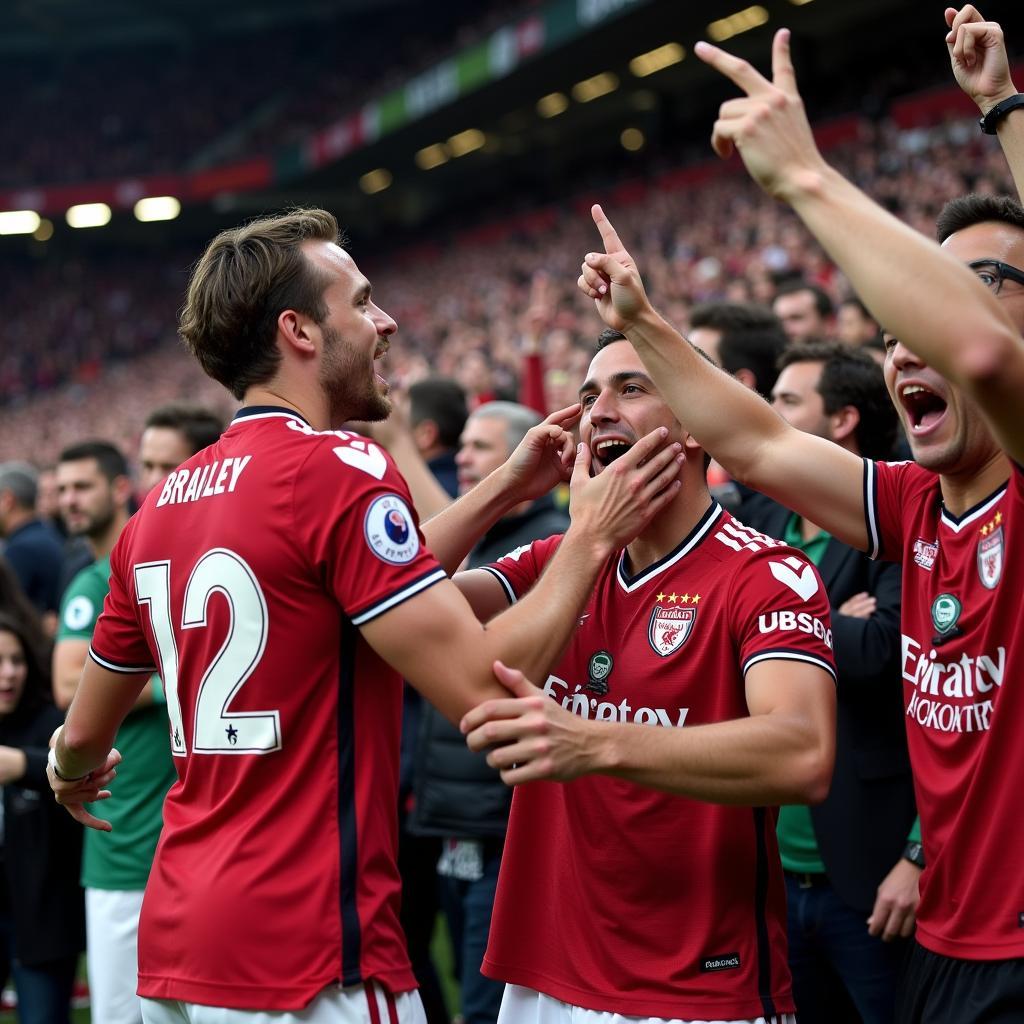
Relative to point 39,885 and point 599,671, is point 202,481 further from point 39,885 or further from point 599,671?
point 39,885

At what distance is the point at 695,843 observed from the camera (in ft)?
8.62

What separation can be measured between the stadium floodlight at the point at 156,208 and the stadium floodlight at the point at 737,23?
19254 millimetres

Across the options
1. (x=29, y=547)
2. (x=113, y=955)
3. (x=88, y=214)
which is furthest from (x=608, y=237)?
(x=88, y=214)

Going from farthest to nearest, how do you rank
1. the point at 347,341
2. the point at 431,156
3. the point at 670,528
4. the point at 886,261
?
the point at 431,156 < the point at 670,528 < the point at 347,341 < the point at 886,261

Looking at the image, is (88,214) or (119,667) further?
(88,214)

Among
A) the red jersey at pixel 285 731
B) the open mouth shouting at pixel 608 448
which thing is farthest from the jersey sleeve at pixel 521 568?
the red jersey at pixel 285 731

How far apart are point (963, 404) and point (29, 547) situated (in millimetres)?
6472

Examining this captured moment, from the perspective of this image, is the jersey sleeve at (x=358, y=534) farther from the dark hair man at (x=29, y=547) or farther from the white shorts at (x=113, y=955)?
the dark hair man at (x=29, y=547)

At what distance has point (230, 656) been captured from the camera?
2.38 metres

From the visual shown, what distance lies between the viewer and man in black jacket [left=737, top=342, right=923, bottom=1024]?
3375 mm

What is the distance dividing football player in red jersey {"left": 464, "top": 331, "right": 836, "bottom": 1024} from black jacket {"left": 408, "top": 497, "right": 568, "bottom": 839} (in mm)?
1635

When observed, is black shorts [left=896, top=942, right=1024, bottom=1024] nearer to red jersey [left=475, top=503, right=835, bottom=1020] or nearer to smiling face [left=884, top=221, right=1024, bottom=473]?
red jersey [left=475, top=503, right=835, bottom=1020]

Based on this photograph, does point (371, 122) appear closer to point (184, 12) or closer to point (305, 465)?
point (184, 12)

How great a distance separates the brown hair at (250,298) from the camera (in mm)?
2568
